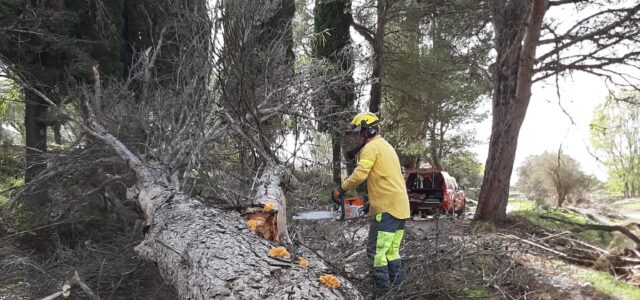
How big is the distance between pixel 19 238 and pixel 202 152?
229 cm

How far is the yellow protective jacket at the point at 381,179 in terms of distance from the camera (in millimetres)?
3863

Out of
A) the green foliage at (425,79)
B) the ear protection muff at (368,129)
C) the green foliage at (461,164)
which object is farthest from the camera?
the green foliage at (461,164)

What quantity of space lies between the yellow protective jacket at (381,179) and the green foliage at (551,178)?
843 centimetres

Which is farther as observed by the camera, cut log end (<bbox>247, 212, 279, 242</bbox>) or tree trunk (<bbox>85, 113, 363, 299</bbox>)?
cut log end (<bbox>247, 212, 279, 242</bbox>)

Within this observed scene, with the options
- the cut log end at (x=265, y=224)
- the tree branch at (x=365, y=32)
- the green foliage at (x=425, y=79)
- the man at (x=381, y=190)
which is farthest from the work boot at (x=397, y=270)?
the tree branch at (x=365, y=32)

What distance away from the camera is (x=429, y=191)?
1166 cm

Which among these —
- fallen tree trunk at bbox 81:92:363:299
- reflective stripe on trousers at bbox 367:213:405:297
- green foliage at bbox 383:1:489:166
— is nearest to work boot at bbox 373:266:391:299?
reflective stripe on trousers at bbox 367:213:405:297

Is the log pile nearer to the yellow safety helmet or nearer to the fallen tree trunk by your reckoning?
the yellow safety helmet

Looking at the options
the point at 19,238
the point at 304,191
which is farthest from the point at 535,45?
the point at 19,238

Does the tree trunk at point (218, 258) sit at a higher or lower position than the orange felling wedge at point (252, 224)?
lower

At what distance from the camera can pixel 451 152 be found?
25.5 meters

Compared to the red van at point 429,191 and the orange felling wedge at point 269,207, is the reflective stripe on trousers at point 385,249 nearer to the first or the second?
the orange felling wedge at point 269,207

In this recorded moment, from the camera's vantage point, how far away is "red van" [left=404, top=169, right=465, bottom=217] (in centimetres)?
1117

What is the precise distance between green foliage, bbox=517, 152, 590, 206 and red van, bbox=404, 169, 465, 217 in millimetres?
2415
